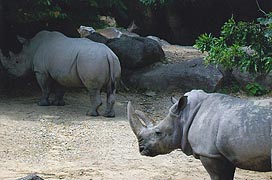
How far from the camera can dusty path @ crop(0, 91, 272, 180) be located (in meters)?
6.83

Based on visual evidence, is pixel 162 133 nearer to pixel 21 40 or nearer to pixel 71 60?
pixel 71 60

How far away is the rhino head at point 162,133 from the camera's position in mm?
5273

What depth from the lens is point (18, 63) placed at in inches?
444

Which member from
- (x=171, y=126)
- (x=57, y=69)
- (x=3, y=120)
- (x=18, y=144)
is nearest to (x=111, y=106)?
(x=57, y=69)

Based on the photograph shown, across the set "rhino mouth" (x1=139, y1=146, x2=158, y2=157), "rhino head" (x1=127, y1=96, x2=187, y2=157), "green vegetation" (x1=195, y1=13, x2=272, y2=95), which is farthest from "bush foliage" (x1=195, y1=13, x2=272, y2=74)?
"rhino mouth" (x1=139, y1=146, x2=158, y2=157)

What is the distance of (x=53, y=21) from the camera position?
12281 millimetres

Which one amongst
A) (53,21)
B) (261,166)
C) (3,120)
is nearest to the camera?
(261,166)

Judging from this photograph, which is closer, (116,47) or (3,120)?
(3,120)

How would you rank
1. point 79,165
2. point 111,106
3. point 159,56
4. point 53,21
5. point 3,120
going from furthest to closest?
point 159,56, point 53,21, point 111,106, point 3,120, point 79,165

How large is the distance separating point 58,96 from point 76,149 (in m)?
3.18

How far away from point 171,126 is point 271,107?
2.88ft

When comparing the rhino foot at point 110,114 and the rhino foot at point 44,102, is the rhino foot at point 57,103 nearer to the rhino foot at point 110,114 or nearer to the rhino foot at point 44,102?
the rhino foot at point 44,102

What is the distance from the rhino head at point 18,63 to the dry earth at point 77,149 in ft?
1.72

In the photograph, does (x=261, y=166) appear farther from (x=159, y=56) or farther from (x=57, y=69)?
(x=159, y=56)
